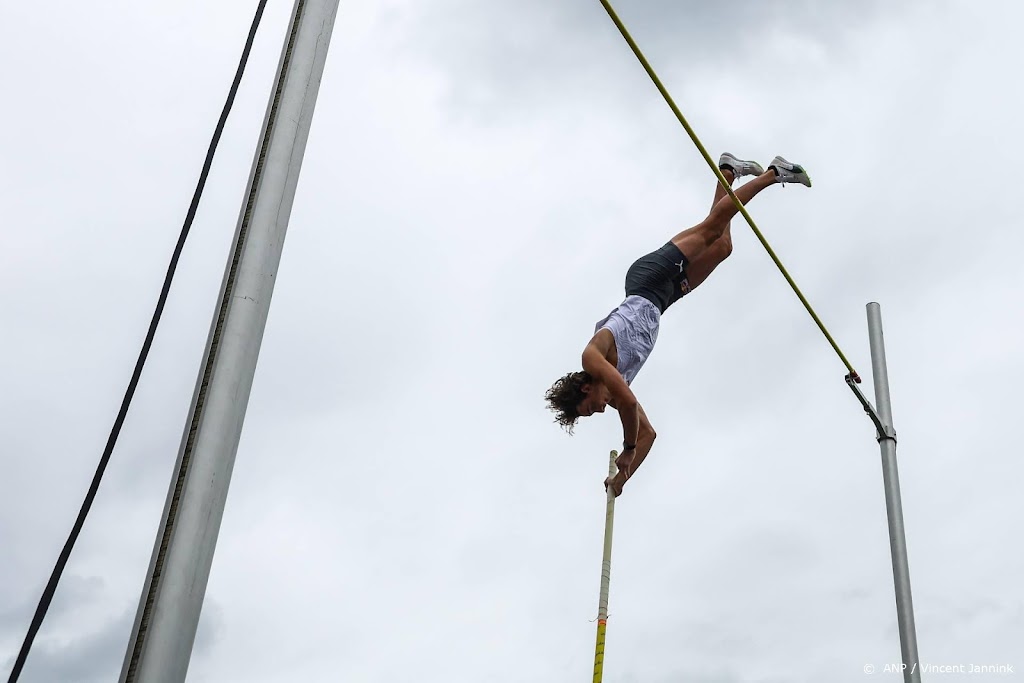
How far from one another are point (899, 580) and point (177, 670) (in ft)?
17.7

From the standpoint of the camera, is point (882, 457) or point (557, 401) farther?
point (882, 457)

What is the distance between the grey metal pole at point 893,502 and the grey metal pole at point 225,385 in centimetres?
504

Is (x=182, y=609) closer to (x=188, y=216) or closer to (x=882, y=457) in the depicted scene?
(x=188, y=216)

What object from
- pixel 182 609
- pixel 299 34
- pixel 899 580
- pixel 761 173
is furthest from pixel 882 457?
pixel 182 609

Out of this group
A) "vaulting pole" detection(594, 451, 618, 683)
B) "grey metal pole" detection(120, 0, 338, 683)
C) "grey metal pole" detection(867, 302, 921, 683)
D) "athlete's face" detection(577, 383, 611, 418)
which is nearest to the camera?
"grey metal pole" detection(120, 0, 338, 683)

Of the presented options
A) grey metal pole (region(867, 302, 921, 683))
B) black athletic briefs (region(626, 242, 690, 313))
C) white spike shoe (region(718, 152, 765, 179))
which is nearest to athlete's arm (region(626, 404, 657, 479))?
black athletic briefs (region(626, 242, 690, 313))

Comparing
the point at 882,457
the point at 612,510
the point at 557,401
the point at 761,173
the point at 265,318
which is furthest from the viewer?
the point at 882,457

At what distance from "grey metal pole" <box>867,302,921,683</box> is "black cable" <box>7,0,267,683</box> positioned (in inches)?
196

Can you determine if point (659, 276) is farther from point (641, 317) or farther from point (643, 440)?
point (643, 440)

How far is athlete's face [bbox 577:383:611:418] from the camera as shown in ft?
17.8

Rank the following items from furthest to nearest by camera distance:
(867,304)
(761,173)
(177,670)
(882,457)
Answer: (867,304) < (882,457) < (761,173) < (177,670)

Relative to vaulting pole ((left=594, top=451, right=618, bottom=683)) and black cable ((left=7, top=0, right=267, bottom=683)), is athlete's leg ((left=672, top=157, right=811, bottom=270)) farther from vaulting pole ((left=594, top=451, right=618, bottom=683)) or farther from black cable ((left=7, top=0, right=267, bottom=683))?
black cable ((left=7, top=0, right=267, bottom=683))

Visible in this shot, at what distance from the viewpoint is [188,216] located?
288 cm

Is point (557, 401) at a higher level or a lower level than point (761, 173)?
lower
